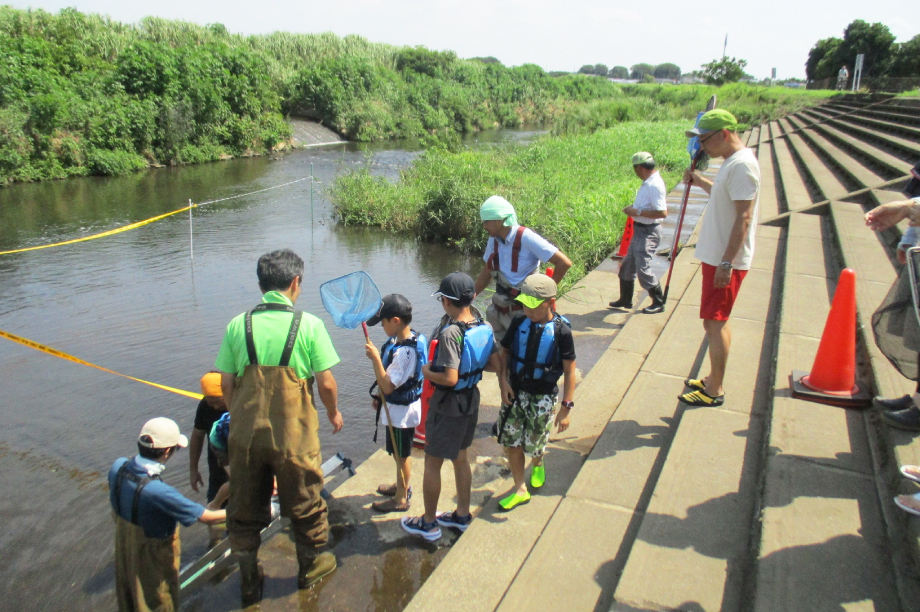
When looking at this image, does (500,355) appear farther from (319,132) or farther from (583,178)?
(319,132)

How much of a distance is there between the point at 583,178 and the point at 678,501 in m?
Result: 13.2

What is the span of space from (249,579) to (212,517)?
0.41 meters

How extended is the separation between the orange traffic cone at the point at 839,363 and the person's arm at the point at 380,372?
248cm

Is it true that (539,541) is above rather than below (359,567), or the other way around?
above

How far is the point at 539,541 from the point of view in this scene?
10.00 feet

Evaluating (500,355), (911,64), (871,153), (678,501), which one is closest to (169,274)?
(500,355)

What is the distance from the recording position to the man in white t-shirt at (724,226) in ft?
11.5

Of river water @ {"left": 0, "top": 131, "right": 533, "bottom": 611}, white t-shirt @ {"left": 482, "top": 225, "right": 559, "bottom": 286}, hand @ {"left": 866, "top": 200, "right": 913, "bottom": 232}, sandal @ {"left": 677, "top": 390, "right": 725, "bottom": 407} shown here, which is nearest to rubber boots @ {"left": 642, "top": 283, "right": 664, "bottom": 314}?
white t-shirt @ {"left": 482, "top": 225, "right": 559, "bottom": 286}

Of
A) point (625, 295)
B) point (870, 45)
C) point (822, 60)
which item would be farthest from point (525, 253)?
point (822, 60)

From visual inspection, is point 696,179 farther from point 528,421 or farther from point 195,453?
point 195,453

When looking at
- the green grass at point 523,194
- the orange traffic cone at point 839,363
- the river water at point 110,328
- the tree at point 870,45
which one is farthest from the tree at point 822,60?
the orange traffic cone at point 839,363

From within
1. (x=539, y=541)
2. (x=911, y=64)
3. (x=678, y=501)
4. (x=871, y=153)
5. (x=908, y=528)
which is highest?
(x=911, y=64)

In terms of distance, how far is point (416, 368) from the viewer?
348 centimetres

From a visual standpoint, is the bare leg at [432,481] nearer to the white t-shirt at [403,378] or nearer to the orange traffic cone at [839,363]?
the white t-shirt at [403,378]
